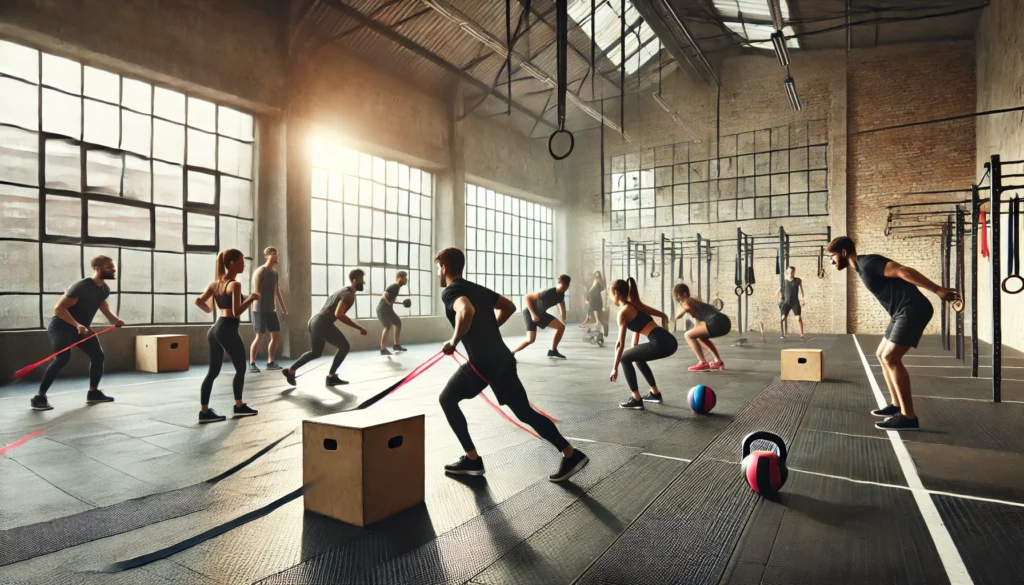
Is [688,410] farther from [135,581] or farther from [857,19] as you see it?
[857,19]

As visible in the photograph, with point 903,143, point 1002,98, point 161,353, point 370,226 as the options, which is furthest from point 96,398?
point 903,143

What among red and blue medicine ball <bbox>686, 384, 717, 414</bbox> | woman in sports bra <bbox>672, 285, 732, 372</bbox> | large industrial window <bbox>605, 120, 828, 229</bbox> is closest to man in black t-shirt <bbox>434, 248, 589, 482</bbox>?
red and blue medicine ball <bbox>686, 384, 717, 414</bbox>

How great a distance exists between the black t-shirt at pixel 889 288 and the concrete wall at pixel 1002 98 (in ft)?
22.4

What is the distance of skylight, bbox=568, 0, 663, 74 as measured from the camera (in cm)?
1456

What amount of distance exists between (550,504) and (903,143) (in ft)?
54.9

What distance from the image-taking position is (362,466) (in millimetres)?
2711

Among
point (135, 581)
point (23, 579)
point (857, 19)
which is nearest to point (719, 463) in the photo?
point (135, 581)

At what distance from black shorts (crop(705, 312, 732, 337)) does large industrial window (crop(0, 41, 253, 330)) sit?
25.4 ft

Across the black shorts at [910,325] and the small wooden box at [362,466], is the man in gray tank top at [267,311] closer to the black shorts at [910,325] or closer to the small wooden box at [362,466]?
the small wooden box at [362,466]

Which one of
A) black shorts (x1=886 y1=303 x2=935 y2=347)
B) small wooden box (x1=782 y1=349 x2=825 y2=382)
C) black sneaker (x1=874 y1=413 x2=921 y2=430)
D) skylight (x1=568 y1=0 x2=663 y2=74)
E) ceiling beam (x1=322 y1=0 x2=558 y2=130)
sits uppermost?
skylight (x1=568 y1=0 x2=663 y2=74)

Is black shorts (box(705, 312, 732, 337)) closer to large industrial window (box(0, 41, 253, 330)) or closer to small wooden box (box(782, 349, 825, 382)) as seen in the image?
small wooden box (box(782, 349, 825, 382))

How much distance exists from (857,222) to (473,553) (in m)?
16.8

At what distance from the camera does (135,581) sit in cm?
223

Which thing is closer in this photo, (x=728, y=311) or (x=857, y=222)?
(x=857, y=222)
